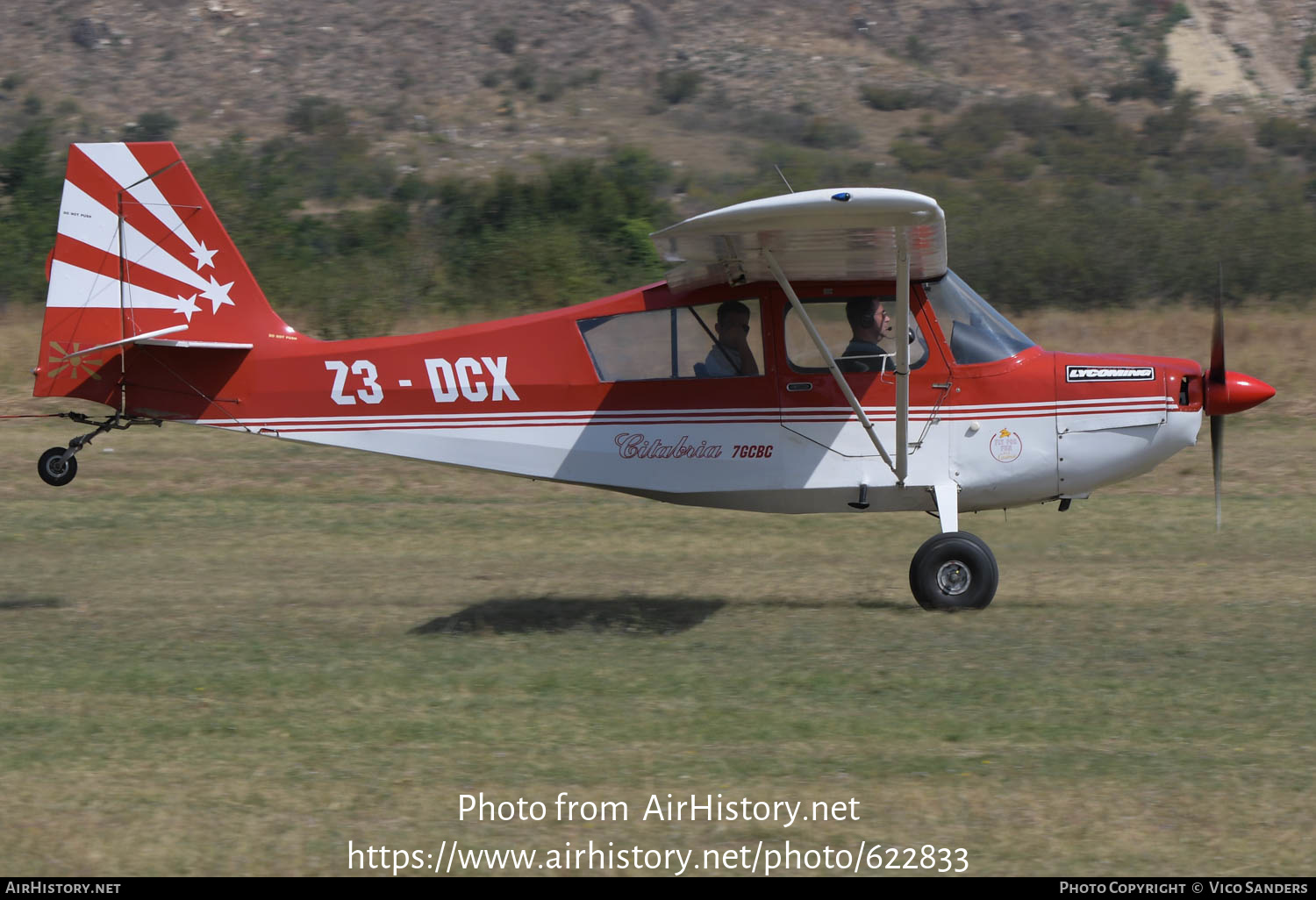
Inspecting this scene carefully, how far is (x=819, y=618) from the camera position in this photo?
873cm

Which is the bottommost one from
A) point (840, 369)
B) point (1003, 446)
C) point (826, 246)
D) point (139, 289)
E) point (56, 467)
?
point (1003, 446)

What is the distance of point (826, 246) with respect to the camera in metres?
8.27

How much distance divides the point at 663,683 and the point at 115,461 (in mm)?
10087

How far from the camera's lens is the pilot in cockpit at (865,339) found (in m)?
8.87

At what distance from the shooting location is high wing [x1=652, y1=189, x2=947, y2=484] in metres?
7.26

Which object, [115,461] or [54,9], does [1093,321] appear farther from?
[54,9]

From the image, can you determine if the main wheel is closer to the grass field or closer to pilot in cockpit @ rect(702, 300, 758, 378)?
the grass field

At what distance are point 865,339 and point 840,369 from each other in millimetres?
314

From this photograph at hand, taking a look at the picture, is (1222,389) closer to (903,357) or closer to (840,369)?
(903,357)

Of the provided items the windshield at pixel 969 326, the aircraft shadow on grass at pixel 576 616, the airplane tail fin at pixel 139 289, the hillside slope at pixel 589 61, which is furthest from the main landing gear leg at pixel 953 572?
the hillside slope at pixel 589 61

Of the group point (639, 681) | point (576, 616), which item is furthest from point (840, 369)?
point (639, 681)

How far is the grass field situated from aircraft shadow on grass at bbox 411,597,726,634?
4 cm

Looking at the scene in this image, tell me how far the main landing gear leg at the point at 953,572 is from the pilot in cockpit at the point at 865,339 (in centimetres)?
107

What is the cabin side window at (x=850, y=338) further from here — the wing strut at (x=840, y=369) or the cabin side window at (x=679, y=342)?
the cabin side window at (x=679, y=342)
